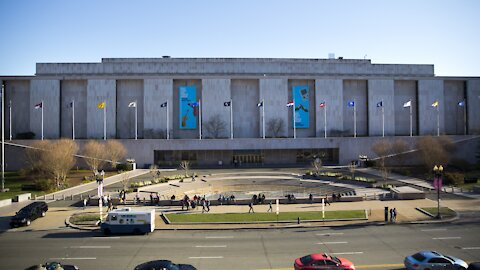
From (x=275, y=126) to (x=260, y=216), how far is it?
1790 inches

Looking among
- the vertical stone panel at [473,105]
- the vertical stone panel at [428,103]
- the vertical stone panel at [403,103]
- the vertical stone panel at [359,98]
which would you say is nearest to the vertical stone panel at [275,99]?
the vertical stone panel at [359,98]

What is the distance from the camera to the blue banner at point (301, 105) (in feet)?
248

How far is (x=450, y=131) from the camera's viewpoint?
78562 millimetres

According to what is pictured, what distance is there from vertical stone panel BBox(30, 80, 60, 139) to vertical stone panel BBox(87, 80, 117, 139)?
626 cm

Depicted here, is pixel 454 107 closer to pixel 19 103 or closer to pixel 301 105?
pixel 301 105

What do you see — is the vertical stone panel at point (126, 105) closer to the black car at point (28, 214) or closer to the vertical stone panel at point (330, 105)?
the vertical stone panel at point (330, 105)

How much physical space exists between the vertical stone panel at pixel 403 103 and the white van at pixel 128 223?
6541cm

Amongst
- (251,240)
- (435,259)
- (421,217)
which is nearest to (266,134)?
(421,217)

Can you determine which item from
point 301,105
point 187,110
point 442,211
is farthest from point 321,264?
point 301,105

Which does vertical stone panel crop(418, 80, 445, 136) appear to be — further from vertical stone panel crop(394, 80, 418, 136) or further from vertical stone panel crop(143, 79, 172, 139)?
vertical stone panel crop(143, 79, 172, 139)

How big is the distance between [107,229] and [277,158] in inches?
1865

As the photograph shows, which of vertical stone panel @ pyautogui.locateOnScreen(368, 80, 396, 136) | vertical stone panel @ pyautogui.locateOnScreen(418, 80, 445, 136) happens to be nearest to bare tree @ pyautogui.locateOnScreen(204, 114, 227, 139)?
vertical stone panel @ pyautogui.locateOnScreen(368, 80, 396, 136)

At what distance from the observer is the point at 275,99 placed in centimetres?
7444

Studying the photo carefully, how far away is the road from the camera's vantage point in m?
19.4
